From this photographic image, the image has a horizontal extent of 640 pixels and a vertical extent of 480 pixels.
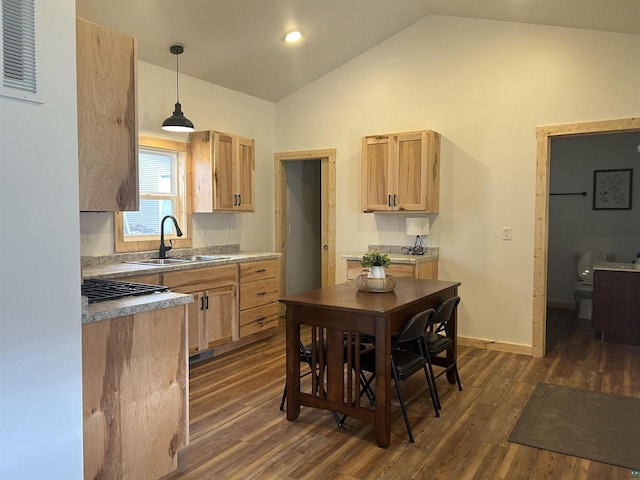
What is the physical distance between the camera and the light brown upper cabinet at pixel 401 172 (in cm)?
483

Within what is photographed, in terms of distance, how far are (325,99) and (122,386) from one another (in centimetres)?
436

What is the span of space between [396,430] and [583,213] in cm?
493

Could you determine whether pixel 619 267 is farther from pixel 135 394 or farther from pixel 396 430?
pixel 135 394

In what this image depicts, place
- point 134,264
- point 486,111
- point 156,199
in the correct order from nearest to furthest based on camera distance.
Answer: point 134,264 < point 156,199 < point 486,111

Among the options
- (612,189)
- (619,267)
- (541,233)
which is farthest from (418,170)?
(612,189)

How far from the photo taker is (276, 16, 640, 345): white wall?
4.32m

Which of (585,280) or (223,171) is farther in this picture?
(585,280)

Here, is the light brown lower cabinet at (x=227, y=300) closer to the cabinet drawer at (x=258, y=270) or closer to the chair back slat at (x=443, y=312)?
the cabinet drawer at (x=258, y=270)

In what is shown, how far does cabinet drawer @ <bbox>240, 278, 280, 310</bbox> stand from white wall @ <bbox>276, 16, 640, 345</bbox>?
1.22 meters

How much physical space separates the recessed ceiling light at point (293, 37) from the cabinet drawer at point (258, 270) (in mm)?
2206

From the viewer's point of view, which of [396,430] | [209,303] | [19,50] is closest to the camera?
[19,50]

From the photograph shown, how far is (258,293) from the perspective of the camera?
4.93 metres

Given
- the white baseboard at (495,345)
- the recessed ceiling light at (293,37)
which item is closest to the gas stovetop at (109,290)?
the recessed ceiling light at (293,37)

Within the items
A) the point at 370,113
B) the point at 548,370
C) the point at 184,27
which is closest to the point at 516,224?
the point at 548,370
